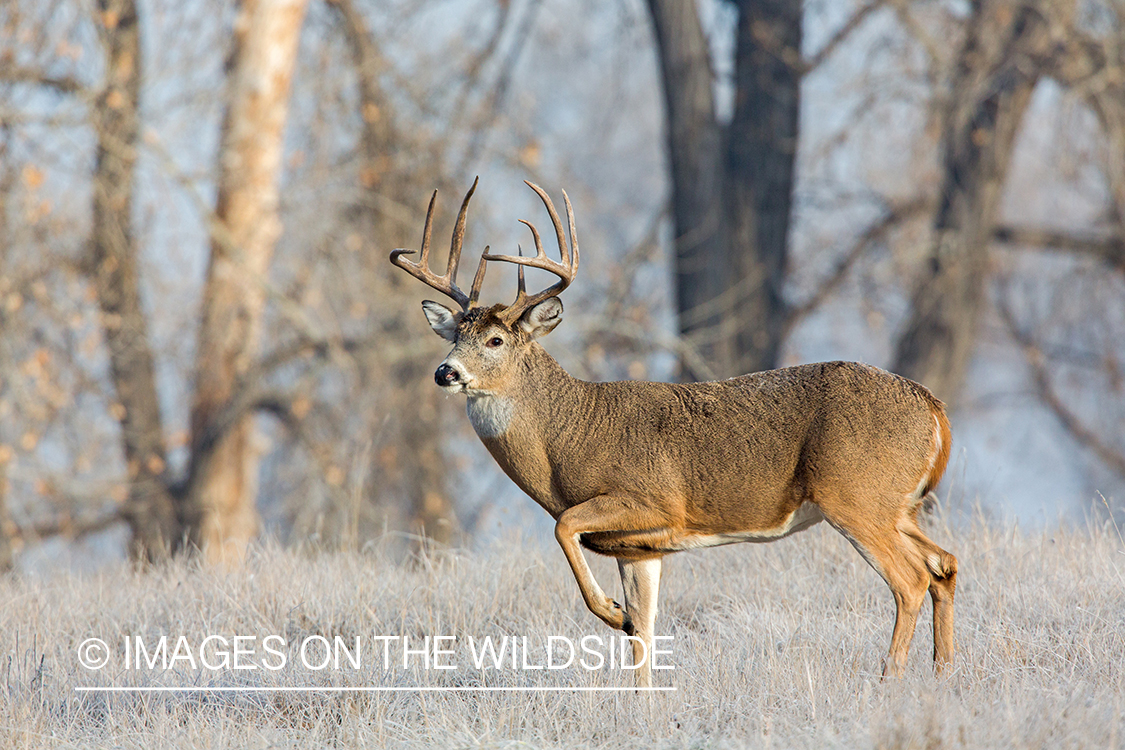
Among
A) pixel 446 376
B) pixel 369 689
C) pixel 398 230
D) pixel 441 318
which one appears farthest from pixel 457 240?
pixel 398 230

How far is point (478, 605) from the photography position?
5375mm

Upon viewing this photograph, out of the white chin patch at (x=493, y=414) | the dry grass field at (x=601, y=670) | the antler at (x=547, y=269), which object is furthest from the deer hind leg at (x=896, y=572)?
the antler at (x=547, y=269)

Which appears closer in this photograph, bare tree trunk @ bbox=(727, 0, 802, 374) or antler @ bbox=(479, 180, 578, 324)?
antler @ bbox=(479, 180, 578, 324)

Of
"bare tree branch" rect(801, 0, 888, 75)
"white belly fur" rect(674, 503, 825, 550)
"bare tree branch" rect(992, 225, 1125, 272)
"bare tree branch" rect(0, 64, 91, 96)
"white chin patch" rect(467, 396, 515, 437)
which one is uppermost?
"bare tree branch" rect(801, 0, 888, 75)

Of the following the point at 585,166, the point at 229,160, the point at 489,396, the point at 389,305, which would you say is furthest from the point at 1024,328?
the point at 489,396

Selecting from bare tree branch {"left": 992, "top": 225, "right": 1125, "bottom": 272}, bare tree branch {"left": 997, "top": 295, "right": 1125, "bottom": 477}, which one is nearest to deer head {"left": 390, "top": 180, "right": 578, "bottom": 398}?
bare tree branch {"left": 992, "top": 225, "right": 1125, "bottom": 272}

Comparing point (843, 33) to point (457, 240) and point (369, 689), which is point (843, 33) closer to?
point (457, 240)

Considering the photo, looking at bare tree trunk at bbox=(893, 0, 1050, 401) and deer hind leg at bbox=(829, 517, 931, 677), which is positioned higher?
bare tree trunk at bbox=(893, 0, 1050, 401)

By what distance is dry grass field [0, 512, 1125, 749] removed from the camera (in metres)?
3.74

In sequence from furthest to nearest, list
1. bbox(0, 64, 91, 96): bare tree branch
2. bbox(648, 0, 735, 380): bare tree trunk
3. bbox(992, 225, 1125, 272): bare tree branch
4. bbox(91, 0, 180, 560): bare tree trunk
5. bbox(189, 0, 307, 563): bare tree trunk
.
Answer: bbox(992, 225, 1125, 272): bare tree branch, bbox(189, 0, 307, 563): bare tree trunk, bbox(648, 0, 735, 380): bare tree trunk, bbox(91, 0, 180, 560): bare tree trunk, bbox(0, 64, 91, 96): bare tree branch

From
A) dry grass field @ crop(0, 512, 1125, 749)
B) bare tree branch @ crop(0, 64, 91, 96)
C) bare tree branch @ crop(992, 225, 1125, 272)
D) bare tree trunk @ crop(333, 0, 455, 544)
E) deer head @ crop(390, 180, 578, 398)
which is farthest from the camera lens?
bare tree trunk @ crop(333, 0, 455, 544)

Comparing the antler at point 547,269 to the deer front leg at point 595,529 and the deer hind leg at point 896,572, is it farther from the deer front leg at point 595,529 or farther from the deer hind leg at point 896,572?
the deer hind leg at point 896,572

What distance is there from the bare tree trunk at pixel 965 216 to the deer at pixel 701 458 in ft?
21.8

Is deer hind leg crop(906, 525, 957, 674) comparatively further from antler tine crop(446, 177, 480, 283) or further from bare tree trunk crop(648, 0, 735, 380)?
bare tree trunk crop(648, 0, 735, 380)
